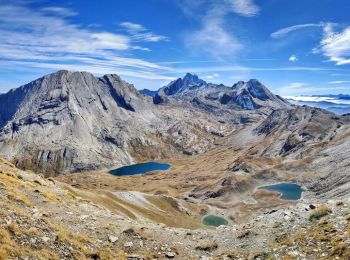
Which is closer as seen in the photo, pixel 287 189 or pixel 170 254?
pixel 170 254

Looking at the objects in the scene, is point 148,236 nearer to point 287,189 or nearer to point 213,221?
point 213,221

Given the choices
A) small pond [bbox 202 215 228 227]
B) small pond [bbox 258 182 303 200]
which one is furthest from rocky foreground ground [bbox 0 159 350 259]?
small pond [bbox 258 182 303 200]

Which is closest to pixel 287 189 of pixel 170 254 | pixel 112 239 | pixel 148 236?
pixel 148 236

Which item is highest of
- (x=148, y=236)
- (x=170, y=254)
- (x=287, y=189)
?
(x=148, y=236)

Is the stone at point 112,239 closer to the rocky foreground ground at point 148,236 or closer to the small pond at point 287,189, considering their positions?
the rocky foreground ground at point 148,236

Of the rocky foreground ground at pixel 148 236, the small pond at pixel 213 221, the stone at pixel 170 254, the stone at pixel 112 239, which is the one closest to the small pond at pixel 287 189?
the small pond at pixel 213 221

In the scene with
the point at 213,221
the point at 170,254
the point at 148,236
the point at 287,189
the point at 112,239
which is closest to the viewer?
the point at 170,254
